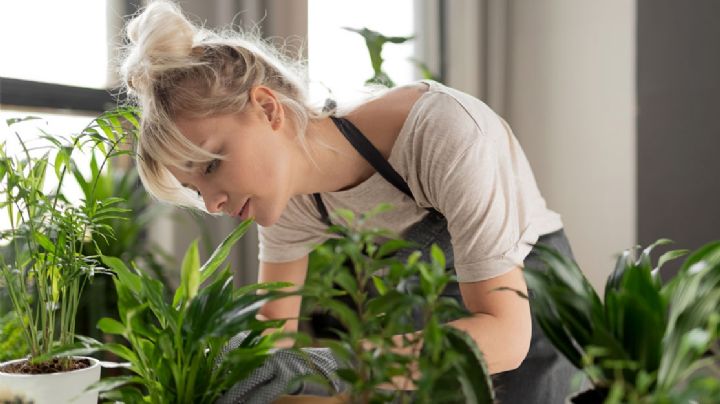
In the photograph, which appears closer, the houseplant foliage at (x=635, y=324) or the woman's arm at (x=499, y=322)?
the houseplant foliage at (x=635, y=324)

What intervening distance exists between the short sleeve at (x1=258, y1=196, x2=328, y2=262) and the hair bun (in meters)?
0.44

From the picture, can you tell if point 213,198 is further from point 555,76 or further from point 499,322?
point 555,76

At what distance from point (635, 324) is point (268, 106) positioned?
2.71 feet

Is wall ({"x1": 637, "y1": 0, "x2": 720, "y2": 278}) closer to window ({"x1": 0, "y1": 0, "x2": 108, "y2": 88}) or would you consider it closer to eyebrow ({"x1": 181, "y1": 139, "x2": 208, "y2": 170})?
window ({"x1": 0, "y1": 0, "x2": 108, "y2": 88})

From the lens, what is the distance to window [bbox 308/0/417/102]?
2.75 meters

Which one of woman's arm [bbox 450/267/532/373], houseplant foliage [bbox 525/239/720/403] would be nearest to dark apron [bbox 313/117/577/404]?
woman's arm [bbox 450/267/532/373]

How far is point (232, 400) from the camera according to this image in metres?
0.81

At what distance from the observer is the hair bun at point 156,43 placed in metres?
1.16

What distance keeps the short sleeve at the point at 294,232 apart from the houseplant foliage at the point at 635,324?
909mm

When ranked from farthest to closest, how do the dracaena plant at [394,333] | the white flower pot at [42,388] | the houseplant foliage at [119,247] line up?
the houseplant foliage at [119,247], the white flower pot at [42,388], the dracaena plant at [394,333]

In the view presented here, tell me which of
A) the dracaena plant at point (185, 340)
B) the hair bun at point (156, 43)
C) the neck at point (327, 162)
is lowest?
the dracaena plant at point (185, 340)

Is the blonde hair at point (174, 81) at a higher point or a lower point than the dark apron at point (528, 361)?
higher

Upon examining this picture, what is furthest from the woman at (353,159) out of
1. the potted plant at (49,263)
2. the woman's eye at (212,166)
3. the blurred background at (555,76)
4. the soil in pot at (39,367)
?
the blurred background at (555,76)

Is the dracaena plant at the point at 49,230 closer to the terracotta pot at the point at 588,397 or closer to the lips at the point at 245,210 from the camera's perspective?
the lips at the point at 245,210
